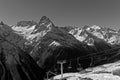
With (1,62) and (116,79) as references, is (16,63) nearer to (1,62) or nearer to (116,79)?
(1,62)

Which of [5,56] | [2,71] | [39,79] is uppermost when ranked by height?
[5,56]

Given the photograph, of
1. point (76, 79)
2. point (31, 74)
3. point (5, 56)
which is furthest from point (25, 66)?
point (76, 79)

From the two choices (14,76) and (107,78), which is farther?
(14,76)

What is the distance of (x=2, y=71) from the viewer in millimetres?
162875

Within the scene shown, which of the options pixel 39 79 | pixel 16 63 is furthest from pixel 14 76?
pixel 39 79

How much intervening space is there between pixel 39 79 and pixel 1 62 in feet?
153

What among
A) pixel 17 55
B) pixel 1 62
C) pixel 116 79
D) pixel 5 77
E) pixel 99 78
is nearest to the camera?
pixel 116 79

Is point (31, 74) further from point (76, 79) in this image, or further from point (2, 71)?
point (76, 79)

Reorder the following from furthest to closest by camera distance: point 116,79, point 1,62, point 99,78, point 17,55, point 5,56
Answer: point 17,55 → point 5,56 → point 1,62 → point 99,78 → point 116,79

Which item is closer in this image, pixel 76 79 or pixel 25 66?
pixel 76 79

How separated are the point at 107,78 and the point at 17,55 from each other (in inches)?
7189

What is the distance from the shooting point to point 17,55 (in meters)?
198

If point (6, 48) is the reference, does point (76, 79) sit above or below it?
below

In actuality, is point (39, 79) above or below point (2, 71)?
below
